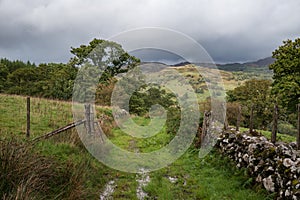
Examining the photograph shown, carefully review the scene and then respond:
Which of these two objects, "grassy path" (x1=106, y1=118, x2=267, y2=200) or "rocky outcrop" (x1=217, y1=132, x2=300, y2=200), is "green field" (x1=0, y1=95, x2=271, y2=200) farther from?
"rocky outcrop" (x1=217, y1=132, x2=300, y2=200)

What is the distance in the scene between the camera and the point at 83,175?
5.31 meters

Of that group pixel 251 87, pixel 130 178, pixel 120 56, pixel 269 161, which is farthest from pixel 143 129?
pixel 251 87

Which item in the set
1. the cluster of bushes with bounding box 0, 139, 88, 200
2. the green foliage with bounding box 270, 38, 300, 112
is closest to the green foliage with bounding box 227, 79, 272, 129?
the green foliage with bounding box 270, 38, 300, 112

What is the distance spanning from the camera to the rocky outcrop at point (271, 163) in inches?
197

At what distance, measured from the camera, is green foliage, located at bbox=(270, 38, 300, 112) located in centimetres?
2394

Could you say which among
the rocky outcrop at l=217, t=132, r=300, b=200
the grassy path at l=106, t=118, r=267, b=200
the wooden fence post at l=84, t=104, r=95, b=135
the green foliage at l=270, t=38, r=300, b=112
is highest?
the green foliage at l=270, t=38, r=300, b=112

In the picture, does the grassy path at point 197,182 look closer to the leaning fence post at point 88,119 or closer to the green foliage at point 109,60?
the leaning fence post at point 88,119

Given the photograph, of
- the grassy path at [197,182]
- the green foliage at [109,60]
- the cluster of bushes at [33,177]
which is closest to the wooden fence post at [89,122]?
the grassy path at [197,182]

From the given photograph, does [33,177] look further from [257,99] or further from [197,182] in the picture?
[257,99]

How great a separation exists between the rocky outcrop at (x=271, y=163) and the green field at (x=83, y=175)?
249 millimetres

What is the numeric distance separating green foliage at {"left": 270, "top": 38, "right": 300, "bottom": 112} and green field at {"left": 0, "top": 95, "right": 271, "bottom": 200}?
56.7 feet

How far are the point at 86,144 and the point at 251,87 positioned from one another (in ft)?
106

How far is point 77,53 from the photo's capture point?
41844 millimetres

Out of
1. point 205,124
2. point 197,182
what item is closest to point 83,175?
point 197,182
